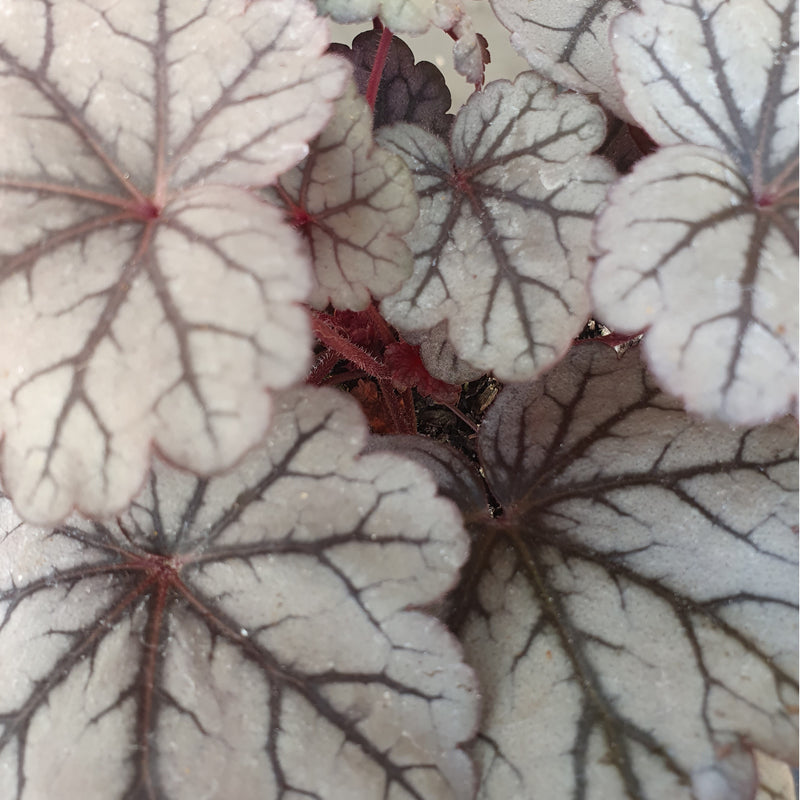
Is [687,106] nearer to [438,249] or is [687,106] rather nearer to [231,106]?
[438,249]

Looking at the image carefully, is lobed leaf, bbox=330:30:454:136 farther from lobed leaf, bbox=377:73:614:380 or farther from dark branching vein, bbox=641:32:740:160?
dark branching vein, bbox=641:32:740:160

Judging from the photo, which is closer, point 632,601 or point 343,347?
point 632,601

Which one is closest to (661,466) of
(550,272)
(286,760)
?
(550,272)

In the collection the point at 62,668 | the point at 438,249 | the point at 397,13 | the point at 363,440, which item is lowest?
the point at 62,668

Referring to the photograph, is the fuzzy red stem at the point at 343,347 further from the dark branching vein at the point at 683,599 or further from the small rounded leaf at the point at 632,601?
the dark branching vein at the point at 683,599

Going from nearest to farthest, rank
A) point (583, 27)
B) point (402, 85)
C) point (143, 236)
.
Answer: point (143, 236)
point (583, 27)
point (402, 85)

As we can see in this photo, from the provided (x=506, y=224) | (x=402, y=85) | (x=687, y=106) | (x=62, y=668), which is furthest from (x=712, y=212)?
(x=62, y=668)
